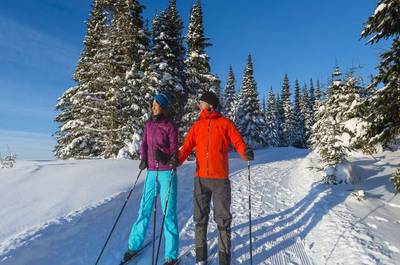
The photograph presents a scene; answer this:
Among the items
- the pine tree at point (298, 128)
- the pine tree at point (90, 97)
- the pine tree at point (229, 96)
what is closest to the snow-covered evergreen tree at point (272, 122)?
the pine tree at point (298, 128)

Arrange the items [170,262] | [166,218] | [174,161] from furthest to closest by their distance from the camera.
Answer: [166,218], [174,161], [170,262]

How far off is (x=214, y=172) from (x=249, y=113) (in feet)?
134

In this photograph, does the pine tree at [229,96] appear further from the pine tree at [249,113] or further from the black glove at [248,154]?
the black glove at [248,154]

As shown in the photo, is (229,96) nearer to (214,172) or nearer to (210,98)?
(210,98)

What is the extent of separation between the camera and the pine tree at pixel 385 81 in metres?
7.54

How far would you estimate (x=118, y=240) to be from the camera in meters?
6.07

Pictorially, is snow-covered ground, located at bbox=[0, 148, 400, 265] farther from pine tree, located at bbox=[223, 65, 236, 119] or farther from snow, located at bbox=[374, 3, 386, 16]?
pine tree, located at bbox=[223, 65, 236, 119]

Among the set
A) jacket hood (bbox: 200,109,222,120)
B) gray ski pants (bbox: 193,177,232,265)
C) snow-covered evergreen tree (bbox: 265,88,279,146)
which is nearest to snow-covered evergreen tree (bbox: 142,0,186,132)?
jacket hood (bbox: 200,109,222,120)

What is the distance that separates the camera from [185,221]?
7469 mm

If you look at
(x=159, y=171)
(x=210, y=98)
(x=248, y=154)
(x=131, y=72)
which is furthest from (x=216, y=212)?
(x=131, y=72)

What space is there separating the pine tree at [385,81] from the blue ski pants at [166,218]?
5451 mm

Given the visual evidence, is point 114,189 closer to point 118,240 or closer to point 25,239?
point 118,240

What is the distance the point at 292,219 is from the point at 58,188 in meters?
6.04

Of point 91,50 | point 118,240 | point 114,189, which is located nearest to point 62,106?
point 91,50
